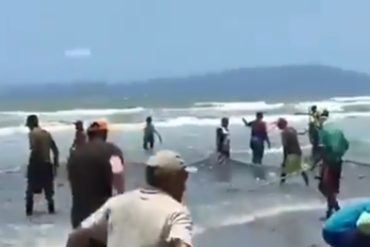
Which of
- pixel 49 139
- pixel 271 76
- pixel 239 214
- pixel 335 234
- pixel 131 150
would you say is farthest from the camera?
pixel 271 76

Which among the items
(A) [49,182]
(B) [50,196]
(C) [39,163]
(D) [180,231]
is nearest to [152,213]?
(D) [180,231]

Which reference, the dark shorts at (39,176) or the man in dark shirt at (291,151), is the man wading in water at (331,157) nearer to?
the dark shorts at (39,176)

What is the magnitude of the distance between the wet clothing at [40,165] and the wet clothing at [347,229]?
1107 centimetres

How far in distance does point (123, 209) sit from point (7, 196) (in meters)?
16.8

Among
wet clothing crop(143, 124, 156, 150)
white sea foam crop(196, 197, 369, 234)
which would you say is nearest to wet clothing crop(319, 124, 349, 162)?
white sea foam crop(196, 197, 369, 234)

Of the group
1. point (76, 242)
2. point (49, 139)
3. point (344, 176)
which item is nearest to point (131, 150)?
point (344, 176)

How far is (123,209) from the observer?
507cm

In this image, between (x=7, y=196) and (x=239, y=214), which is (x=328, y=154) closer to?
(x=239, y=214)

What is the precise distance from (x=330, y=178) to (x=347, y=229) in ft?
33.2

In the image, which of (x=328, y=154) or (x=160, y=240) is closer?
(x=160, y=240)

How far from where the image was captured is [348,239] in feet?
16.1

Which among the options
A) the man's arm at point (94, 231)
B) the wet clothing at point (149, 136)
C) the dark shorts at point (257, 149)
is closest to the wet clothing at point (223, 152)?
the dark shorts at point (257, 149)

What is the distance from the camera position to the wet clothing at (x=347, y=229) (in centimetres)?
490

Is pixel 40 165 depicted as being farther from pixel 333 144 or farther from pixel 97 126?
pixel 97 126
